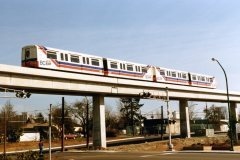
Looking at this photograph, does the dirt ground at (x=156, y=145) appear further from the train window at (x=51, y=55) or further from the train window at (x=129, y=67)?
the train window at (x=51, y=55)

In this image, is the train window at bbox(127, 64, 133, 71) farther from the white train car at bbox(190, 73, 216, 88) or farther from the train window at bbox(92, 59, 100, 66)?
the white train car at bbox(190, 73, 216, 88)

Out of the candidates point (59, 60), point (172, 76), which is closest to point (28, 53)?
point (59, 60)

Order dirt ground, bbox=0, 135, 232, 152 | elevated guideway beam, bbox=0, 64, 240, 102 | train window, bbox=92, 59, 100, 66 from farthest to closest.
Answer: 1. dirt ground, bbox=0, 135, 232, 152
2. train window, bbox=92, 59, 100, 66
3. elevated guideway beam, bbox=0, 64, 240, 102

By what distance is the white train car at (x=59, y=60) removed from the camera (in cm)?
3638

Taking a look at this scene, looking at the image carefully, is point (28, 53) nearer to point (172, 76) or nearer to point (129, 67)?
point (129, 67)

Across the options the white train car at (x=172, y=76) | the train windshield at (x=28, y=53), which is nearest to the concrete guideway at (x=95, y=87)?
the white train car at (x=172, y=76)

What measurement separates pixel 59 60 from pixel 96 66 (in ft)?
22.6

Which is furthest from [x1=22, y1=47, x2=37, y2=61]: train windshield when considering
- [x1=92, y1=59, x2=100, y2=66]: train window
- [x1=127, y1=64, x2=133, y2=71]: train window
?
[x1=127, y1=64, x2=133, y2=71]: train window

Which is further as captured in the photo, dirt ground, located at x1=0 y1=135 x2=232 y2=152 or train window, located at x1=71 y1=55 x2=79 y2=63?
dirt ground, located at x1=0 y1=135 x2=232 y2=152

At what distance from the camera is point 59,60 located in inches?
1528

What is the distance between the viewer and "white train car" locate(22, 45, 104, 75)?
A: 36.4m

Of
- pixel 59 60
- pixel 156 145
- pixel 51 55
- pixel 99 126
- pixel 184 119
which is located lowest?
pixel 156 145

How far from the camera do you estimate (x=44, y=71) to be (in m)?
36.5

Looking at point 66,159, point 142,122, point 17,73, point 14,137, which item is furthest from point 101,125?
point 142,122
